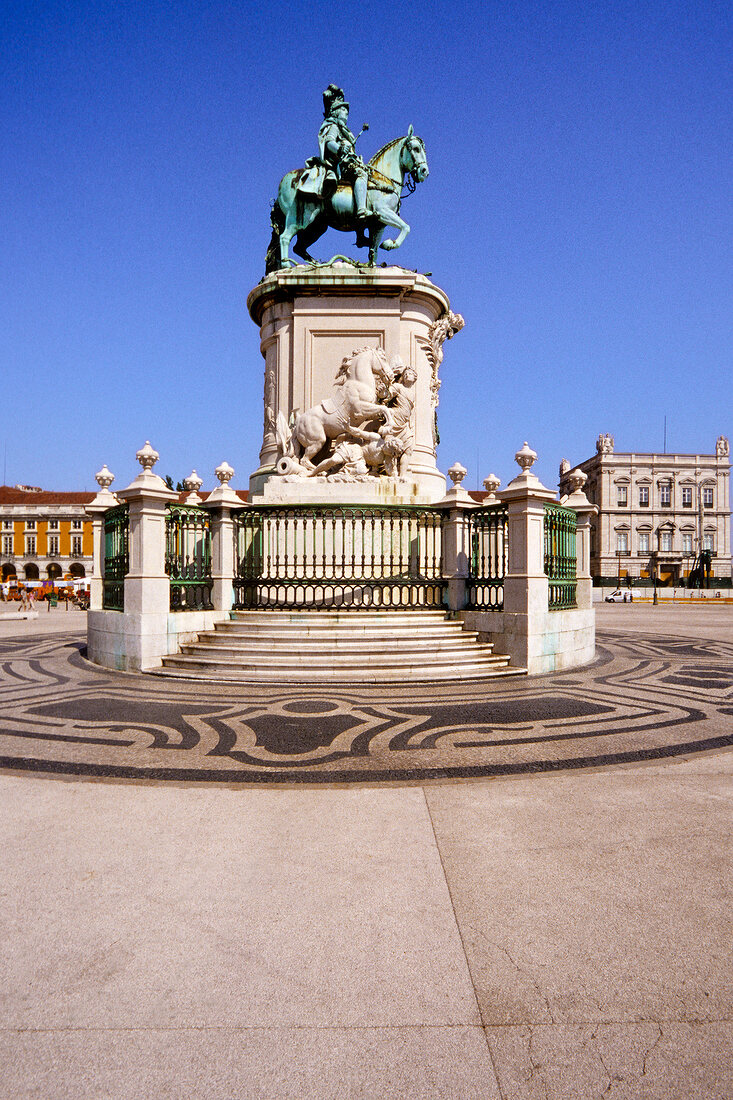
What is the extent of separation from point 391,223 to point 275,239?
2.96m

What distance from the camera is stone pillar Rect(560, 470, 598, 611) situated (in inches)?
472

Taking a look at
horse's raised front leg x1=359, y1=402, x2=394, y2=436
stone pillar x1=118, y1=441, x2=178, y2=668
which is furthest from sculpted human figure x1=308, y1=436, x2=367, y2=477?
stone pillar x1=118, y1=441, x2=178, y2=668

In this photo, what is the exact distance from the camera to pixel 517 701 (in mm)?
7359

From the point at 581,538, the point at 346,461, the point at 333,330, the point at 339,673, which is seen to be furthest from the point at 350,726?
the point at 333,330

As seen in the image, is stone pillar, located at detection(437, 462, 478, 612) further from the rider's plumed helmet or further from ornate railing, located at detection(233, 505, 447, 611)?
the rider's plumed helmet

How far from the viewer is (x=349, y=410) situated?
13055 mm

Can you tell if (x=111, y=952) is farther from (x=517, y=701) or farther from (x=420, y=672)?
(x=420, y=672)

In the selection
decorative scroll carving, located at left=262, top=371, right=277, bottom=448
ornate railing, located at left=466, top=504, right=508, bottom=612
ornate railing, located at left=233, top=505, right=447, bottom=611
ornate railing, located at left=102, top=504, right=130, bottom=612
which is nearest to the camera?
ornate railing, located at left=466, top=504, right=508, bottom=612

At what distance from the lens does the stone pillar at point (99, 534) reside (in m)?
12.7

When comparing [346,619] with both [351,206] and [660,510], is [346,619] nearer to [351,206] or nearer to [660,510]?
[351,206]

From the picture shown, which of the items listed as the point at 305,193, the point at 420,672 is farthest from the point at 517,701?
the point at 305,193

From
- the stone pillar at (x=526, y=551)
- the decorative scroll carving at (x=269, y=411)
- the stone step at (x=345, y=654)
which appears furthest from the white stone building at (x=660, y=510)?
the stone step at (x=345, y=654)

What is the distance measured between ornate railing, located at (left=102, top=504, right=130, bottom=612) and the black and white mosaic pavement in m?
1.96

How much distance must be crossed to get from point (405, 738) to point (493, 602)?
18.3 ft
